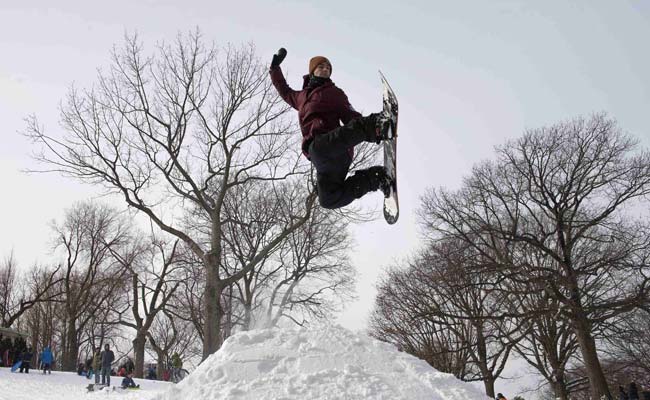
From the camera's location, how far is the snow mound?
21.3 feet

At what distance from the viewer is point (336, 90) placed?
5305 mm

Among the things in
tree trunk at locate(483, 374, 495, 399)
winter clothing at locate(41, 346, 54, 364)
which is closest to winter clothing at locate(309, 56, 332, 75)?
winter clothing at locate(41, 346, 54, 364)

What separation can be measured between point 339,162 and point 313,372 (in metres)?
3.40

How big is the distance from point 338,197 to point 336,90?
120 cm

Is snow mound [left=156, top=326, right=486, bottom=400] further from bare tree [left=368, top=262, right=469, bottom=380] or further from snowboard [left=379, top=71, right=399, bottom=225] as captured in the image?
bare tree [left=368, top=262, right=469, bottom=380]

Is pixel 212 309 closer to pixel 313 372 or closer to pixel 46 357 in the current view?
pixel 313 372

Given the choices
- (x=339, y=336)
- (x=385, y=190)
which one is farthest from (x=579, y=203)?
(x=385, y=190)

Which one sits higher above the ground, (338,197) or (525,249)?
(525,249)

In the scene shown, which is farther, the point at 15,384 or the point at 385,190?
the point at 15,384

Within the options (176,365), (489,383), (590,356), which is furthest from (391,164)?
(489,383)

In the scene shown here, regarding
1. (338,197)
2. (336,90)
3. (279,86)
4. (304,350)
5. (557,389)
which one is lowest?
(557,389)

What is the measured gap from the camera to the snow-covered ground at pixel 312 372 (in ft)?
21.3

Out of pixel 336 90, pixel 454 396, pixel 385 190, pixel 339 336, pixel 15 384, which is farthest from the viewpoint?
pixel 15 384

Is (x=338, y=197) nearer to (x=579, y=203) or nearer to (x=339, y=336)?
(x=339, y=336)
